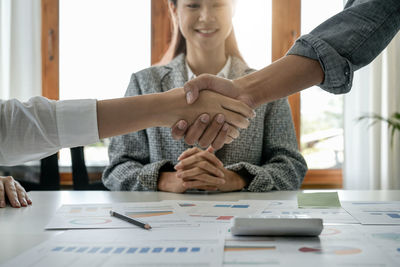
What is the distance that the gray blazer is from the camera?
4.84 feet

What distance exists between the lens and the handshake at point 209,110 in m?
1.36

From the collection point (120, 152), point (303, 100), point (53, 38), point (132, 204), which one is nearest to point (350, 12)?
point (132, 204)

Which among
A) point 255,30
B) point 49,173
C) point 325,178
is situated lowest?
point 325,178

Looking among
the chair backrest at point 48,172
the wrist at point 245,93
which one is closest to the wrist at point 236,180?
the wrist at point 245,93

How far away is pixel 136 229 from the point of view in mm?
738

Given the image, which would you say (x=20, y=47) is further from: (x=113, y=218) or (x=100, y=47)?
(x=113, y=218)

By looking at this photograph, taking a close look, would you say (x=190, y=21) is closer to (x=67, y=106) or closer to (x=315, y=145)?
(x=67, y=106)

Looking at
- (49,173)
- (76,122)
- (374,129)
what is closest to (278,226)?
(76,122)

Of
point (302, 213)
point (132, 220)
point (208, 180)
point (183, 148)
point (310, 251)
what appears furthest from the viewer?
point (183, 148)

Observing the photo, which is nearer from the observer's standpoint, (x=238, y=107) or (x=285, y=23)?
(x=238, y=107)

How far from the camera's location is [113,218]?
843 millimetres

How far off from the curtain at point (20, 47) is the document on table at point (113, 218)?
2.29 m

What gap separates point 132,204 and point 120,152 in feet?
1.93

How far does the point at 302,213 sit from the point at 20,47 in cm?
276
